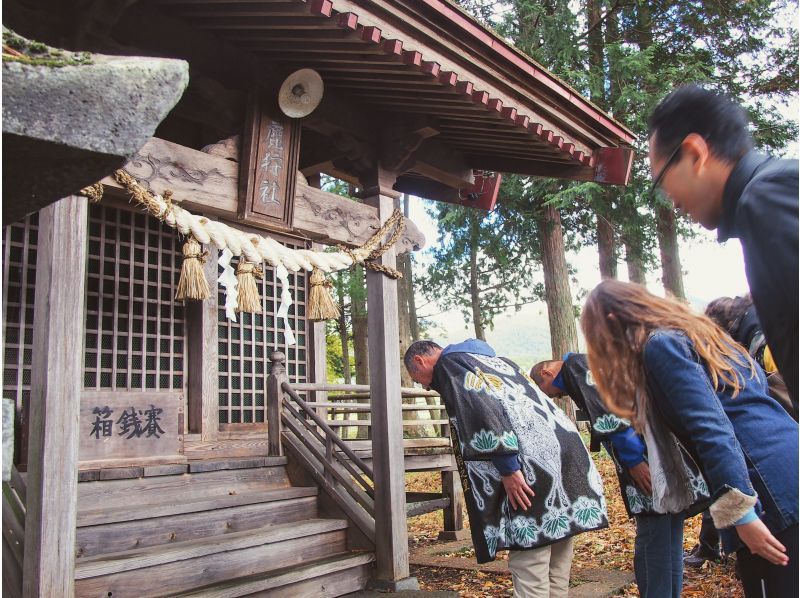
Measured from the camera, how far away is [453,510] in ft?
30.5

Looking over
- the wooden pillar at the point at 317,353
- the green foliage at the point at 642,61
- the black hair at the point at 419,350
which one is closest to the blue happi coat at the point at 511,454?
the black hair at the point at 419,350

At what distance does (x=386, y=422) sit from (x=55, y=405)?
9.17 ft

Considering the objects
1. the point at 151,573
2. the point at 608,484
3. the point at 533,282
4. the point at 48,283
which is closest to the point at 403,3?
the point at 48,283

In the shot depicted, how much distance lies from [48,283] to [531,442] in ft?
9.72

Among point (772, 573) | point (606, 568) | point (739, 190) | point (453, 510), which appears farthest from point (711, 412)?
point (453, 510)

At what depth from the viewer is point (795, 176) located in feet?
5.05

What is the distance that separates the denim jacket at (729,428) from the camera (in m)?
2.21

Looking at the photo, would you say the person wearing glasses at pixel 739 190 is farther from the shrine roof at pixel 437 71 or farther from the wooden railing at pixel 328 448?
the wooden railing at pixel 328 448

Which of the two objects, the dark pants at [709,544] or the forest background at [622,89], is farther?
the forest background at [622,89]

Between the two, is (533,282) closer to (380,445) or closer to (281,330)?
(281,330)

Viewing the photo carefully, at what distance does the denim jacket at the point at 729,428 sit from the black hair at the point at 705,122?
2.83 ft


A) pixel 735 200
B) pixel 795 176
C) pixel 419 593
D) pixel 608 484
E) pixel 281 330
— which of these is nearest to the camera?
pixel 795 176

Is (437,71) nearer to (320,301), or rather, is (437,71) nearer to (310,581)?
(320,301)

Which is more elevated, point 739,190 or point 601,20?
point 601,20
